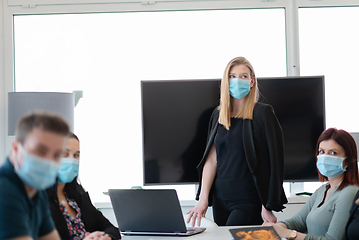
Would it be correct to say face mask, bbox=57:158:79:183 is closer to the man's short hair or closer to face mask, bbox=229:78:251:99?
the man's short hair

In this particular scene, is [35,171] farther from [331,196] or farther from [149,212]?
[331,196]

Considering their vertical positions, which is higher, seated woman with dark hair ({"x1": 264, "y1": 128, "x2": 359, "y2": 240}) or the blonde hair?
the blonde hair

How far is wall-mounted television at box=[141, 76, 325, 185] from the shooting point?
3.16 meters

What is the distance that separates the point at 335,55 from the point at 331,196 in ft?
6.64

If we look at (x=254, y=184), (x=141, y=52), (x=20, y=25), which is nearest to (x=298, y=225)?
(x=254, y=184)

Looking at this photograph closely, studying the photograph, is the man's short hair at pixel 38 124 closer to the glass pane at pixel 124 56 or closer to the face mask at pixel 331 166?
the face mask at pixel 331 166

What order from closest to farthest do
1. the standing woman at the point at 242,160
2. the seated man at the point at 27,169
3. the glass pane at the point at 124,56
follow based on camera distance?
1. the seated man at the point at 27,169
2. the standing woman at the point at 242,160
3. the glass pane at the point at 124,56

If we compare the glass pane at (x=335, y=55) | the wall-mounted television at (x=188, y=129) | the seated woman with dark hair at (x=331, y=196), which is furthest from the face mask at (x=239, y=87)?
the glass pane at (x=335, y=55)

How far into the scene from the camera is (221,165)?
2348 millimetres

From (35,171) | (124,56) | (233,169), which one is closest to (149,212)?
(233,169)

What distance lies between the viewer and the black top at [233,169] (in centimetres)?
227

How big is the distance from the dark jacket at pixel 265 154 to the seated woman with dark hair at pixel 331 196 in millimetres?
234

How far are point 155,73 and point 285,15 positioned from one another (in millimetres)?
1374

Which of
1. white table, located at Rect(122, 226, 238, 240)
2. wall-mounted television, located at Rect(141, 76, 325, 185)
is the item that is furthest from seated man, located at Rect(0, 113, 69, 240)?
wall-mounted television, located at Rect(141, 76, 325, 185)
